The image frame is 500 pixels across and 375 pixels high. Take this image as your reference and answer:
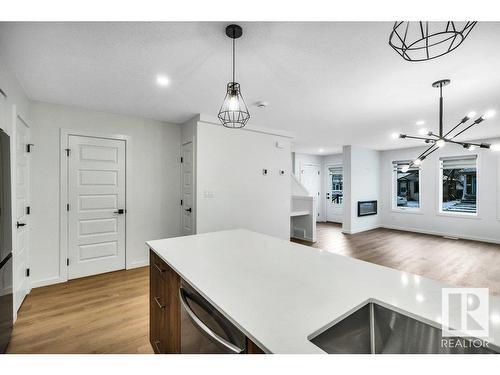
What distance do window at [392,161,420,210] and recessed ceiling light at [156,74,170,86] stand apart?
6.69 m

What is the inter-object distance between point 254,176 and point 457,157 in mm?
5384

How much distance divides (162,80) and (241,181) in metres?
2.03

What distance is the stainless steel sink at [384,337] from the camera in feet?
2.51

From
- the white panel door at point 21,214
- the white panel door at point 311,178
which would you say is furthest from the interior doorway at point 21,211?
the white panel door at point 311,178

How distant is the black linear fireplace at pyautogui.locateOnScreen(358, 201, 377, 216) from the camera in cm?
663

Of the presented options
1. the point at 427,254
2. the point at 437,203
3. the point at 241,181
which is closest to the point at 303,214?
the point at 241,181

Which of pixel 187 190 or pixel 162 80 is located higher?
pixel 162 80

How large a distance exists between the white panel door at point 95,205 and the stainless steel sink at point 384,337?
3.53 meters

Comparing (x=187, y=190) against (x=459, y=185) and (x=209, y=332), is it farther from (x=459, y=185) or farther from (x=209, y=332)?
(x=459, y=185)

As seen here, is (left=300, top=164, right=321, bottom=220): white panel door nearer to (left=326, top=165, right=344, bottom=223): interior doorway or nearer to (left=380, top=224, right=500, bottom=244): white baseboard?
(left=326, top=165, right=344, bottom=223): interior doorway

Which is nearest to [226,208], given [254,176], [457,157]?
[254,176]

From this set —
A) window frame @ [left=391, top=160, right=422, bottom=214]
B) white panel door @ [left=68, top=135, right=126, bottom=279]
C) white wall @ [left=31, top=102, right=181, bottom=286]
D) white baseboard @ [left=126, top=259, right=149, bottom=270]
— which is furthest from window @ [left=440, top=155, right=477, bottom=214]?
white panel door @ [left=68, top=135, right=126, bottom=279]

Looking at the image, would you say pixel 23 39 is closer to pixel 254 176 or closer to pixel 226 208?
pixel 226 208

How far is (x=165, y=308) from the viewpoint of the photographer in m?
1.46
